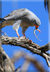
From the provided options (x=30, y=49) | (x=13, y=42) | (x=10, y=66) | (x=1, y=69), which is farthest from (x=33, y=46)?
(x=1, y=69)

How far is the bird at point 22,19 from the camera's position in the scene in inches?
94.0

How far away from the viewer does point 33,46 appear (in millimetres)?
2074

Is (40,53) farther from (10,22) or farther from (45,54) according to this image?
(10,22)

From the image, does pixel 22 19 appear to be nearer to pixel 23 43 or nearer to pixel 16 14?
pixel 16 14

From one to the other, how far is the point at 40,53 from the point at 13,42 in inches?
14.0

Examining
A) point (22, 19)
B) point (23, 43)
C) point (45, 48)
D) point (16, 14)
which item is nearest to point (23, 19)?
point (22, 19)

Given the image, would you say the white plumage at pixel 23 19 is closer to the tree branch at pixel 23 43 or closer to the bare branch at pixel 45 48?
the tree branch at pixel 23 43

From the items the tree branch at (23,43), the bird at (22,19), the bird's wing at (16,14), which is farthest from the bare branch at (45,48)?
the bird's wing at (16,14)

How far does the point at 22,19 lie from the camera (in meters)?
2.59

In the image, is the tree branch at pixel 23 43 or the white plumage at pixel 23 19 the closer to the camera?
the tree branch at pixel 23 43

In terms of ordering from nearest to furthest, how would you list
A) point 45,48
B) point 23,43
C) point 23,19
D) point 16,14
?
point 45,48 → point 23,43 → point 16,14 → point 23,19

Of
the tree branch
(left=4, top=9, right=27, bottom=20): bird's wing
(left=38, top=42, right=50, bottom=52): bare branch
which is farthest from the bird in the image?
(left=38, top=42, right=50, bottom=52): bare branch

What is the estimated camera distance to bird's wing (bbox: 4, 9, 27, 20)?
241cm

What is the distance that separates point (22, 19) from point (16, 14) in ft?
0.48
